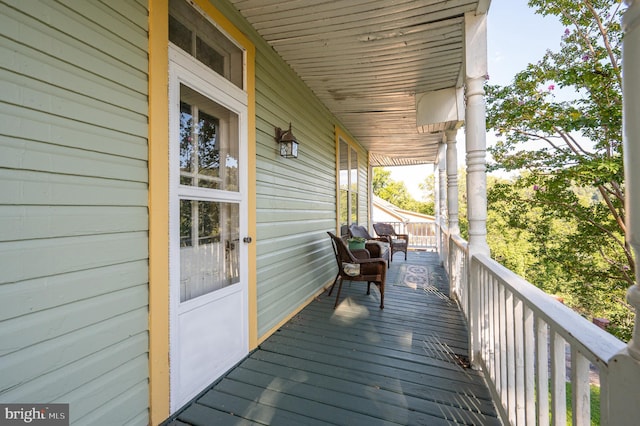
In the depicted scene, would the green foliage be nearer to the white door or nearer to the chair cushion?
the chair cushion

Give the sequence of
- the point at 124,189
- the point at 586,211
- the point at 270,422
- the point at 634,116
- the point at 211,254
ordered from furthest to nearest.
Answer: the point at 586,211 → the point at 211,254 → the point at 270,422 → the point at 124,189 → the point at 634,116

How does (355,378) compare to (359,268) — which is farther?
(359,268)

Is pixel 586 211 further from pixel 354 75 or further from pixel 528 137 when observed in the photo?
pixel 354 75

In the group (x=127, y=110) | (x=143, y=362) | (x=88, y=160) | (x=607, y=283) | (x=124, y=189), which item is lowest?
(x=607, y=283)

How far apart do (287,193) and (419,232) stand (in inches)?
314

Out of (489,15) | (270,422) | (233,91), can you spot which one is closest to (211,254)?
(270,422)

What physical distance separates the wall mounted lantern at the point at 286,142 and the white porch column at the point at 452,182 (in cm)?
278

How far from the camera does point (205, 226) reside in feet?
6.66

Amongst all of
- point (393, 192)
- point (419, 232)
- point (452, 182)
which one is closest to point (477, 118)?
point (452, 182)

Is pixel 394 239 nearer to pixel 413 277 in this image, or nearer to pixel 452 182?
pixel 413 277

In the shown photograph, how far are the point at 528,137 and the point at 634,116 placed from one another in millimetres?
6169

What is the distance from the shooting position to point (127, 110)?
1493 millimetres

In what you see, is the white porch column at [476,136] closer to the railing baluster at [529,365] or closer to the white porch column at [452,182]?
the railing baluster at [529,365]

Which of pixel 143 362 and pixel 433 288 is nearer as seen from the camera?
pixel 143 362
